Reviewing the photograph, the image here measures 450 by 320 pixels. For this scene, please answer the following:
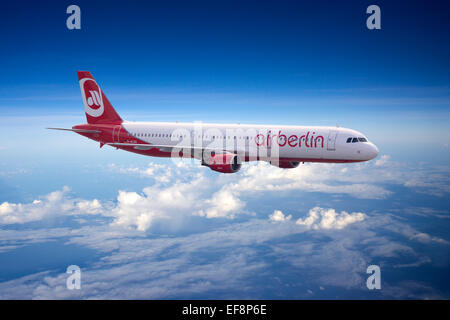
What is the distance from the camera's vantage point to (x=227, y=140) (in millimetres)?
37875

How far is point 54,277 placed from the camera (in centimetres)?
19288

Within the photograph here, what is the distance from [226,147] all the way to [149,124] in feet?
39.1

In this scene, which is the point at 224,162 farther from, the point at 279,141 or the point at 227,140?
the point at 279,141

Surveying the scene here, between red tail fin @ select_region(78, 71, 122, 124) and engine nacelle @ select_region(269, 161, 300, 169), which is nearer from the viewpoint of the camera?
engine nacelle @ select_region(269, 161, 300, 169)

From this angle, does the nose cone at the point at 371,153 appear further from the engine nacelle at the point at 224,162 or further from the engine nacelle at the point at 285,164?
the engine nacelle at the point at 224,162

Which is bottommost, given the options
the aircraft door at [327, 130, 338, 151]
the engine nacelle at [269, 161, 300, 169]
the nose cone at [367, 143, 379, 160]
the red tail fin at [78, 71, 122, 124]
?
the engine nacelle at [269, 161, 300, 169]

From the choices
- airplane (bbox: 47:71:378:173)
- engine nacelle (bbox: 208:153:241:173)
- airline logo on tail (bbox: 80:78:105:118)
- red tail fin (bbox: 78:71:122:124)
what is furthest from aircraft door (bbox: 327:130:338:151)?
airline logo on tail (bbox: 80:78:105:118)

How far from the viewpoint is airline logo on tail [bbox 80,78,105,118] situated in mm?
44781

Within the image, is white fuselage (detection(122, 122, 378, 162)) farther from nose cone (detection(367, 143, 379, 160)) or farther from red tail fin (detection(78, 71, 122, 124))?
red tail fin (detection(78, 71, 122, 124))

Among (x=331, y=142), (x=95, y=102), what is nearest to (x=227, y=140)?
(x=331, y=142)

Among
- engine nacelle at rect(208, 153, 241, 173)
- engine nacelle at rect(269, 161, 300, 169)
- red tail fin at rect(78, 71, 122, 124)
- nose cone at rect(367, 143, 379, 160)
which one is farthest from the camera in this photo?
red tail fin at rect(78, 71, 122, 124)

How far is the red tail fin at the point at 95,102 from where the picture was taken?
44.8m

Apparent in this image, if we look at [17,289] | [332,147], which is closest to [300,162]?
[332,147]

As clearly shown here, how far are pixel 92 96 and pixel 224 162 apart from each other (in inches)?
916
